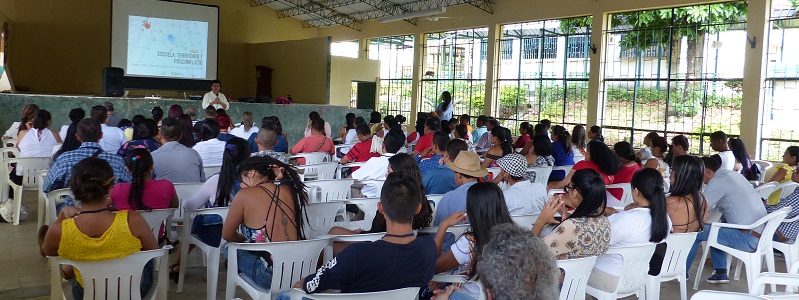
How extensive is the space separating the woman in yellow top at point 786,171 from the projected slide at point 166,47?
13.4 m

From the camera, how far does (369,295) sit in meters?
2.26

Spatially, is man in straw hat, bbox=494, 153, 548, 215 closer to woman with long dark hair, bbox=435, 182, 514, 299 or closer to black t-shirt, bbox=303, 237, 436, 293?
woman with long dark hair, bbox=435, 182, 514, 299

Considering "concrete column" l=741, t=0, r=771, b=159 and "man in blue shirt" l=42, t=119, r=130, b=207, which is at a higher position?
"concrete column" l=741, t=0, r=771, b=159

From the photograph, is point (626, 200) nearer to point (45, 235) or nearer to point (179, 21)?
point (45, 235)

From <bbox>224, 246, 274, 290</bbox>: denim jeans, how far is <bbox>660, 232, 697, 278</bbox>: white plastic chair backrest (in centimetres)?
200

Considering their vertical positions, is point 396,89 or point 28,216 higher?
point 396,89

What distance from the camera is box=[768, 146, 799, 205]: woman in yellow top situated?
5.30 metres

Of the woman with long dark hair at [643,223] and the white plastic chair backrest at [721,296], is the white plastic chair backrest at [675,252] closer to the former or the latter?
the woman with long dark hair at [643,223]

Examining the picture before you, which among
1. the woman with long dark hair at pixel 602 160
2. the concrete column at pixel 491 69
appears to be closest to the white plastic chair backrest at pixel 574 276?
the woman with long dark hair at pixel 602 160

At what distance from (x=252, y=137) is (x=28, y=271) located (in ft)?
9.55

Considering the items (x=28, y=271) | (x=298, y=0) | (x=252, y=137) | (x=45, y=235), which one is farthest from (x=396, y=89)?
(x=45, y=235)

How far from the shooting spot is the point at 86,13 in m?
17.9

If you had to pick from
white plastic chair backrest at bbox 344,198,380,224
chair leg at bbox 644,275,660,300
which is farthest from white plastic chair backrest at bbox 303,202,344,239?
chair leg at bbox 644,275,660,300

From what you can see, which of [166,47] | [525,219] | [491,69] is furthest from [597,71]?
[166,47]
